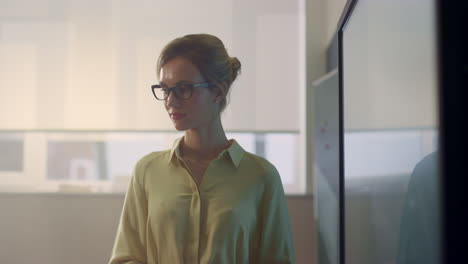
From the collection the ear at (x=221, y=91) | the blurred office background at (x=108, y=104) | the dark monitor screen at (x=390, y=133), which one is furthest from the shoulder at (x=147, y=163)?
the blurred office background at (x=108, y=104)

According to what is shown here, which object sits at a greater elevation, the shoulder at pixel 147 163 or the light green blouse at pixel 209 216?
the shoulder at pixel 147 163

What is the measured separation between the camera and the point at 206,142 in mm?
1246

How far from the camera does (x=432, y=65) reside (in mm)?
447

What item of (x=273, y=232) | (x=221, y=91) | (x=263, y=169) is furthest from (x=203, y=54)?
(x=273, y=232)

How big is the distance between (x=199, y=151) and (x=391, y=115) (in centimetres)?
69

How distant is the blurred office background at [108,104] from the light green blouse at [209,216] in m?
1.50

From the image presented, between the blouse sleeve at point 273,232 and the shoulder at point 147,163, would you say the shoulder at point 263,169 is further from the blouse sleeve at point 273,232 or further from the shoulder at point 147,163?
the shoulder at point 147,163

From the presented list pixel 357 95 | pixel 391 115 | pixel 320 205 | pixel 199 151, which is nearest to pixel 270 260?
pixel 199 151

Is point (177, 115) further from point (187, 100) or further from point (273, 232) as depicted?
point (273, 232)

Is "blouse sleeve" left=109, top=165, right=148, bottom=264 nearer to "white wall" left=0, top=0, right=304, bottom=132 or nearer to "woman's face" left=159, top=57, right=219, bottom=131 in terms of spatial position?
"woman's face" left=159, top=57, right=219, bottom=131

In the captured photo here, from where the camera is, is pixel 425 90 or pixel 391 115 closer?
pixel 425 90

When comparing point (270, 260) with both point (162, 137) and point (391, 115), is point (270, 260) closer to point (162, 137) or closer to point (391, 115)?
point (391, 115)

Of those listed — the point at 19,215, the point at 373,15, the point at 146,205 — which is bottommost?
the point at 19,215

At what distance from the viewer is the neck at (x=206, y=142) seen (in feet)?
4.07
